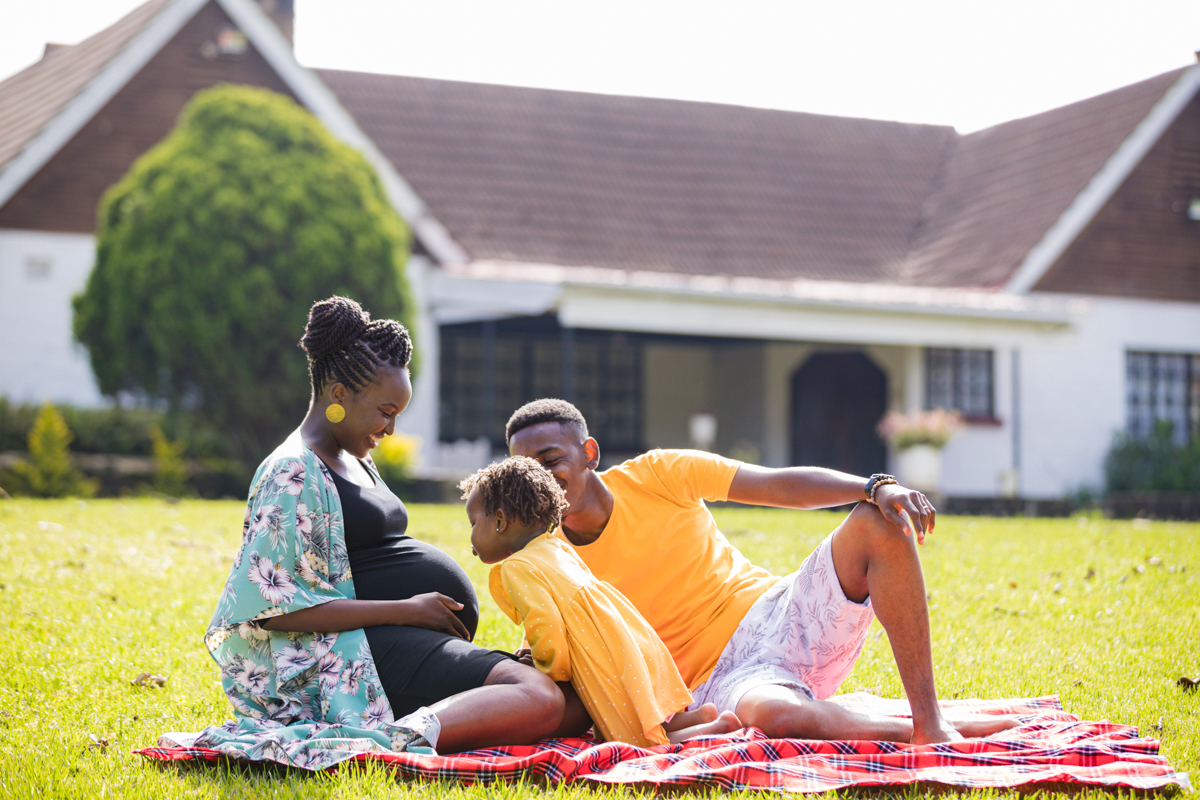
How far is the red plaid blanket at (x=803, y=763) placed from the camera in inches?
122

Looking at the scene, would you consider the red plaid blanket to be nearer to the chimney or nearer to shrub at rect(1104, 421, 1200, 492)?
shrub at rect(1104, 421, 1200, 492)

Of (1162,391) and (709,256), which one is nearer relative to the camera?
(709,256)

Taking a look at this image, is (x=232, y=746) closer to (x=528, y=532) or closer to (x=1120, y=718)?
(x=528, y=532)

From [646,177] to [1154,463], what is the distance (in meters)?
8.92

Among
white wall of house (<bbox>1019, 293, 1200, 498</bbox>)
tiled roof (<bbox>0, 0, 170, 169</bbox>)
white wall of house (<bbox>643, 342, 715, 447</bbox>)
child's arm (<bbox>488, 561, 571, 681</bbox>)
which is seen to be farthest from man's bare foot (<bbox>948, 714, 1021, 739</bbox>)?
white wall of house (<bbox>643, 342, 715, 447</bbox>)

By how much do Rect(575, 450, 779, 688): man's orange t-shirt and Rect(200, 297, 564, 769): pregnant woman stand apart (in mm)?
570

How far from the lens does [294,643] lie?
340 cm

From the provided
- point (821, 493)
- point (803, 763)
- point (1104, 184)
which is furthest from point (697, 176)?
point (803, 763)

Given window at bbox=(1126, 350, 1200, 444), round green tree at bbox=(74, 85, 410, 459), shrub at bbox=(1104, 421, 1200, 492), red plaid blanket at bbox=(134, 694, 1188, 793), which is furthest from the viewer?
window at bbox=(1126, 350, 1200, 444)

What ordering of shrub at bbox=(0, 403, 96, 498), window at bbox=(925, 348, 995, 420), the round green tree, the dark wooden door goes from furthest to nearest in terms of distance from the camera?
the dark wooden door → window at bbox=(925, 348, 995, 420) → the round green tree → shrub at bbox=(0, 403, 96, 498)

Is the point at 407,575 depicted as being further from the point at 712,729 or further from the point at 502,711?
the point at 712,729

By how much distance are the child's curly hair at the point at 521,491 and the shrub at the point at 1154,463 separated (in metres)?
15.5

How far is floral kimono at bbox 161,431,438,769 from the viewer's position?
3.29 metres

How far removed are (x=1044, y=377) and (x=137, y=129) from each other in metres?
13.5
